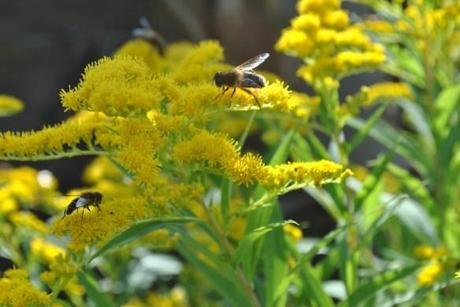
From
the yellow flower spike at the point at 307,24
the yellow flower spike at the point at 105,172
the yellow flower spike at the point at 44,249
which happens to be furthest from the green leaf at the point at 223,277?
the yellow flower spike at the point at 105,172

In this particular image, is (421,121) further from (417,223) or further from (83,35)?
(83,35)

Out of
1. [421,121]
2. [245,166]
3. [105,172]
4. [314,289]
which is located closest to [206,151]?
[245,166]

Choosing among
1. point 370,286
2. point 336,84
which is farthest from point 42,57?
point 370,286

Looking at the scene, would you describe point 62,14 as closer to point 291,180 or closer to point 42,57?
point 42,57

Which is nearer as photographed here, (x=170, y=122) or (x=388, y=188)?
(x=170, y=122)

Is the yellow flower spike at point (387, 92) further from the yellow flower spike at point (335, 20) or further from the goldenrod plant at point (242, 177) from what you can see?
the yellow flower spike at point (335, 20)

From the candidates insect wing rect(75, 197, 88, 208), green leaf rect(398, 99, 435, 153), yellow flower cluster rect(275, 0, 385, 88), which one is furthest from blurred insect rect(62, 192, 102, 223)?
green leaf rect(398, 99, 435, 153)

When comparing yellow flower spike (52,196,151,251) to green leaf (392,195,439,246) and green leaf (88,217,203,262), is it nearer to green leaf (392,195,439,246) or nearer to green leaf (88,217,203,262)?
green leaf (88,217,203,262)
